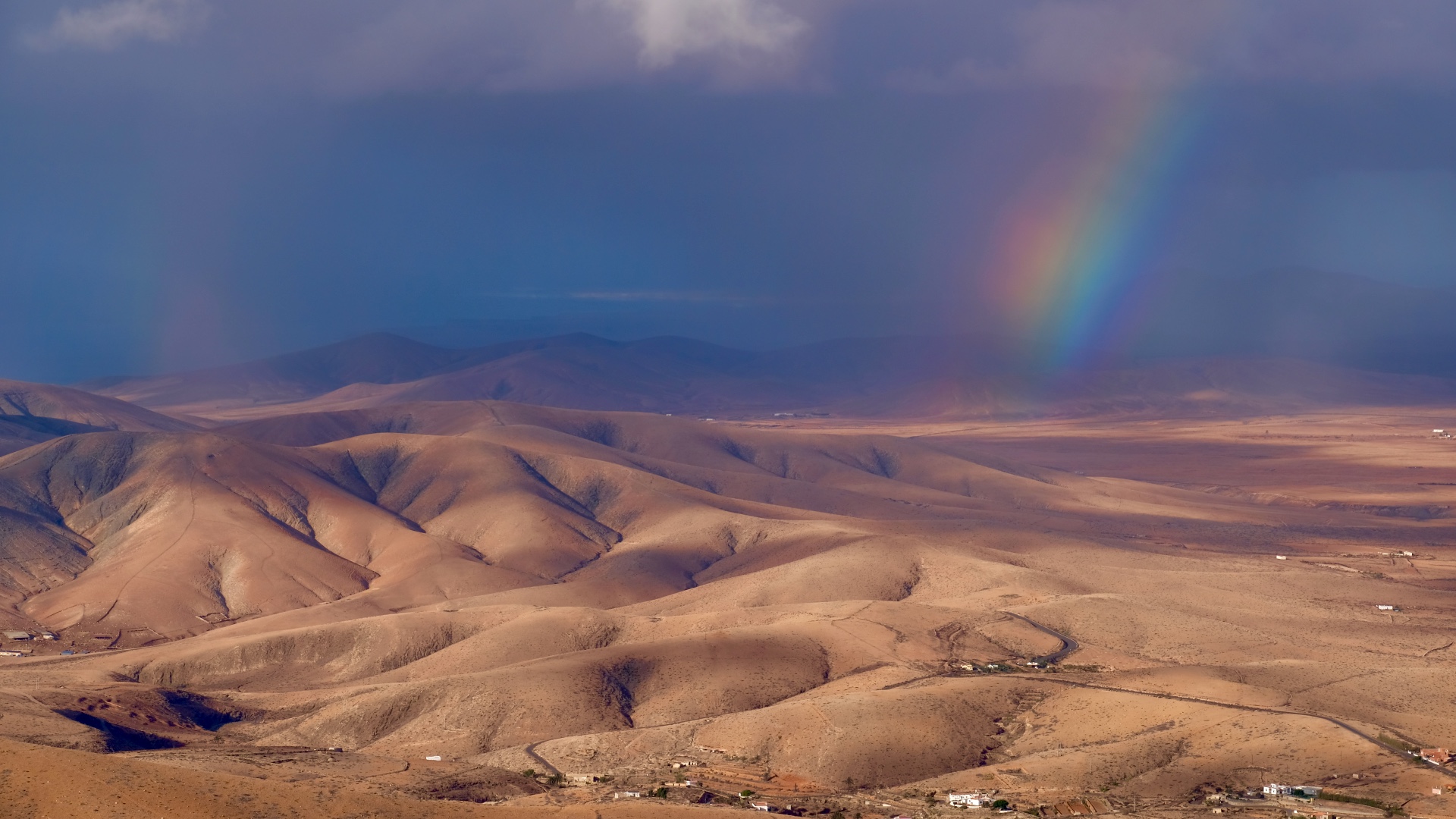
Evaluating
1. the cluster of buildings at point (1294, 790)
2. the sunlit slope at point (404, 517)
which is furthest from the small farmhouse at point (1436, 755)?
the sunlit slope at point (404, 517)

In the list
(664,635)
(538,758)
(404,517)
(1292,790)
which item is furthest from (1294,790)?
(404,517)

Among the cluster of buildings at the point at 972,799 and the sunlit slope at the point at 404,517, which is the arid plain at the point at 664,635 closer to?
the sunlit slope at the point at 404,517

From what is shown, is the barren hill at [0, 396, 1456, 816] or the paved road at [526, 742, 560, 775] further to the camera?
the barren hill at [0, 396, 1456, 816]

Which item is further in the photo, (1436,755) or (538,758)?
(538,758)

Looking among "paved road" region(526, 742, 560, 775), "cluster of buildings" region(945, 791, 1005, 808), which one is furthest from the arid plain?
"cluster of buildings" region(945, 791, 1005, 808)

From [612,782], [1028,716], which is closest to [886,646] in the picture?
[1028,716]

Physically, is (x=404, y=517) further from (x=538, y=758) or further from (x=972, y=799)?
(x=972, y=799)

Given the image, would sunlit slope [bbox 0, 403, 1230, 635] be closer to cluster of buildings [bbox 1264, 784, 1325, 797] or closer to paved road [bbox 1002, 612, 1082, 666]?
paved road [bbox 1002, 612, 1082, 666]
